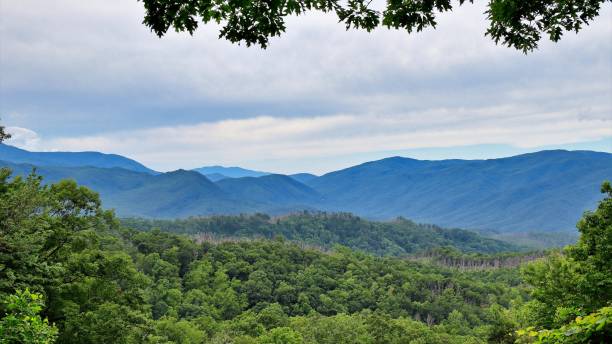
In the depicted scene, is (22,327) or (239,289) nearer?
(22,327)

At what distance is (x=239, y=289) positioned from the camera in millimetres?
110312

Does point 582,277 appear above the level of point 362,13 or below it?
below

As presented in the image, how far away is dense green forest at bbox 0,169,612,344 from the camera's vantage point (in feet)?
62.4

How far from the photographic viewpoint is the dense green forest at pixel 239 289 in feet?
62.4

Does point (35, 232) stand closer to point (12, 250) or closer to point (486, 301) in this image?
point (12, 250)

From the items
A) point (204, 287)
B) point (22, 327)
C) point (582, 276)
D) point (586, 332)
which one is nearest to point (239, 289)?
point (204, 287)

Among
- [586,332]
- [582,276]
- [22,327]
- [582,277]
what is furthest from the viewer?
[582,276]

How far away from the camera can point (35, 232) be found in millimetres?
20734

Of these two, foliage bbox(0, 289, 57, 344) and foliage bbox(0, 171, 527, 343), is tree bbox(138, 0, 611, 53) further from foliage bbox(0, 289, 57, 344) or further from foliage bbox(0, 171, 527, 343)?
foliage bbox(0, 171, 527, 343)

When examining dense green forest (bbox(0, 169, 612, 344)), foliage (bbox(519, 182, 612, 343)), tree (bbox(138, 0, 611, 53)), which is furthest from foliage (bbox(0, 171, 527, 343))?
foliage (bbox(519, 182, 612, 343))

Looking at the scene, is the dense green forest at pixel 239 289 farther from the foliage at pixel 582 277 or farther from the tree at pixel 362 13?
the tree at pixel 362 13

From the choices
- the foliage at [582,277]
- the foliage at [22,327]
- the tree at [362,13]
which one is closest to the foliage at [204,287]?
the foliage at [22,327]

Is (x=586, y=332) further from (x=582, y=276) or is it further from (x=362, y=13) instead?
(x=582, y=276)

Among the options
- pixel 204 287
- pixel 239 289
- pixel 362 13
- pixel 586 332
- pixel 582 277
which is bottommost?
pixel 239 289
